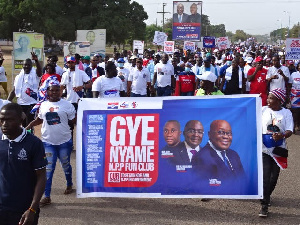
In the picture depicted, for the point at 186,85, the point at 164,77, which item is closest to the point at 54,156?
the point at 186,85

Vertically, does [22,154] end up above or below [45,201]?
above

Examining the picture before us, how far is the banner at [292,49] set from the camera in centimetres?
1395

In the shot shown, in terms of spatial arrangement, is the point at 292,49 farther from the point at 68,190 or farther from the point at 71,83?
the point at 68,190

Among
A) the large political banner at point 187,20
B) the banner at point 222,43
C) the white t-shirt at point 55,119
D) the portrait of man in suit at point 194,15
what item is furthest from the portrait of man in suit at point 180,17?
the white t-shirt at point 55,119

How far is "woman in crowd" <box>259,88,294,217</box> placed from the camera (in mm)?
5629

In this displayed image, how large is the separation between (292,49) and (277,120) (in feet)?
29.8

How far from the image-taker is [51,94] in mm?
6047

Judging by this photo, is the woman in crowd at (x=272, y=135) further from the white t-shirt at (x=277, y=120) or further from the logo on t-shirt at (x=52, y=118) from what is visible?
the logo on t-shirt at (x=52, y=118)

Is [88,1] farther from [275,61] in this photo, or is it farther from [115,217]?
[115,217]

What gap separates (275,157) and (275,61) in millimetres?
6051

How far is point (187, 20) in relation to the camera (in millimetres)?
28219

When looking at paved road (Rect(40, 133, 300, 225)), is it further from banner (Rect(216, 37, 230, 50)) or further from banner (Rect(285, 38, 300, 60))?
banner (Rect(216, 37, 230, 50))

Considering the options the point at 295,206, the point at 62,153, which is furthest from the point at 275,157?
the point at 62,153

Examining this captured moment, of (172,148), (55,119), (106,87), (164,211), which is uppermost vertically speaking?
(106,87)
